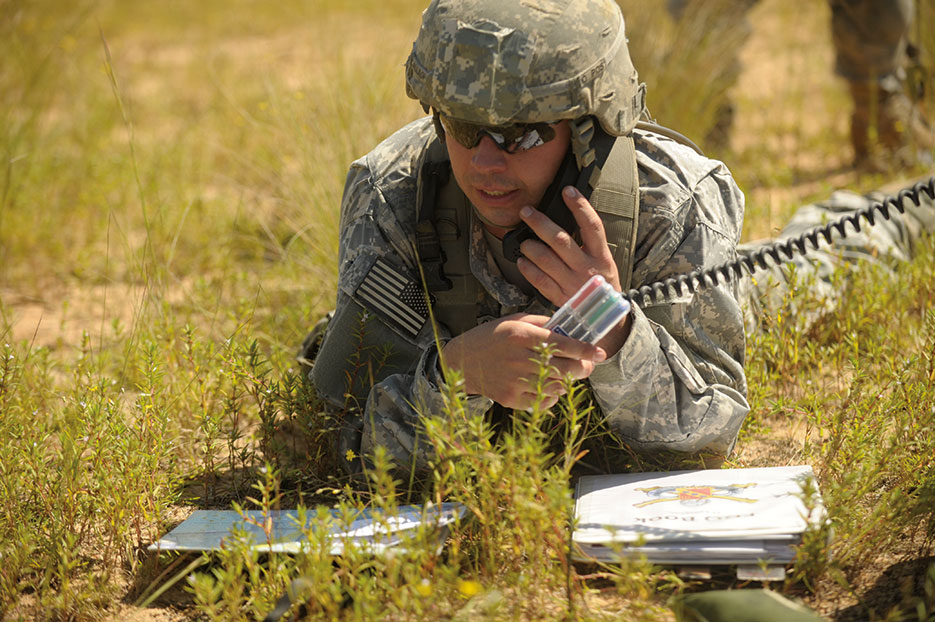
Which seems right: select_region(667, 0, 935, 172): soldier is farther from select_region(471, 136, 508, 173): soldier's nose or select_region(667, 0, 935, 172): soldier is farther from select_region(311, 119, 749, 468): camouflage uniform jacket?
select_region(471, 136, 508, 173): soldier's nose

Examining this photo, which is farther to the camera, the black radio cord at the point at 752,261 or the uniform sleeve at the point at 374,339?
the uniform sleeve at the point at 374,339

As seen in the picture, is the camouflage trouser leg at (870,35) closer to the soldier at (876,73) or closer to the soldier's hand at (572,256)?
the soldier at (876,73)

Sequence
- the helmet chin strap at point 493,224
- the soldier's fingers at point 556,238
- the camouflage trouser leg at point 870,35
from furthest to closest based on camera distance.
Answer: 1. the camouflage trouser leg at point 870,35
2. the helmet chin strap at point 493,224
3. the soldier's fingers at point 556,238

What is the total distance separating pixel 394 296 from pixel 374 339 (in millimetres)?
173

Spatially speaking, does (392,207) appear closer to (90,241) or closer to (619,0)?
(90,241)

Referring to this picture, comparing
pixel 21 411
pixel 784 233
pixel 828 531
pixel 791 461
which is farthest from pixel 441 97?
pixel 784 233

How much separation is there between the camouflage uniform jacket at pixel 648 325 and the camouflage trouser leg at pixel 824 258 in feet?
1.75

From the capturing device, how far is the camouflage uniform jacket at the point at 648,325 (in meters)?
2.47

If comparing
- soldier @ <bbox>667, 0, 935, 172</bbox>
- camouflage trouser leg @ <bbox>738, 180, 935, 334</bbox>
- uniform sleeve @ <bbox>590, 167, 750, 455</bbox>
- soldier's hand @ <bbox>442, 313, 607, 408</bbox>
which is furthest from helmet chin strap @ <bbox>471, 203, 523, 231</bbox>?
soldier @ <bbox>667, 0, 935, 172</bbox>

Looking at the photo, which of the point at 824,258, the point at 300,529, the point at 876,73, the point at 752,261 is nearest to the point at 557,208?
the point at 752,261

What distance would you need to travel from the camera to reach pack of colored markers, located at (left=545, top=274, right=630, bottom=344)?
2.21m

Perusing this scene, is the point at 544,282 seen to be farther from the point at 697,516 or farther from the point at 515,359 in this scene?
the point at 697,516

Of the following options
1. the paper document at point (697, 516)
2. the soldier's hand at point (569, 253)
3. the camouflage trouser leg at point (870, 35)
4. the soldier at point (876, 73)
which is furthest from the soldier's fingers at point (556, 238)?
the camouflage trouser leg at point (870, 35)

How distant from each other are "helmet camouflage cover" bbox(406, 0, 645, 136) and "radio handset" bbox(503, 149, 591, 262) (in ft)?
0.48
